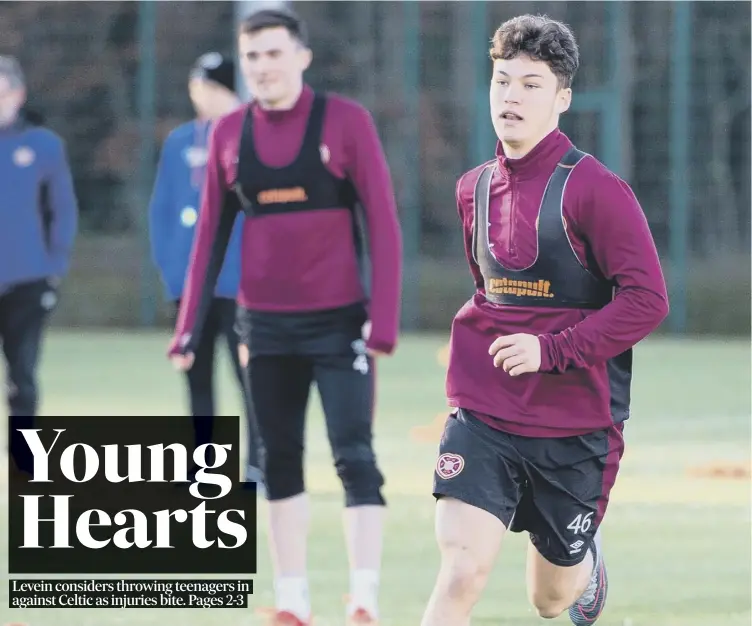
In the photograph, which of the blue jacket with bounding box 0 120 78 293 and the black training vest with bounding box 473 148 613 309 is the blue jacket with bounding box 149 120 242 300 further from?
the black training vest with bounding box 473 148 613 309

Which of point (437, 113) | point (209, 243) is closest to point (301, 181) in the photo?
point (209, 243)

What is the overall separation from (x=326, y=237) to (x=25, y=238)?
349 centimetres

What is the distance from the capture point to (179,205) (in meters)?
9.12

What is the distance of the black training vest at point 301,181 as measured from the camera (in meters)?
6.33

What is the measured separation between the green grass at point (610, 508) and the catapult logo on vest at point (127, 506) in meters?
0.18

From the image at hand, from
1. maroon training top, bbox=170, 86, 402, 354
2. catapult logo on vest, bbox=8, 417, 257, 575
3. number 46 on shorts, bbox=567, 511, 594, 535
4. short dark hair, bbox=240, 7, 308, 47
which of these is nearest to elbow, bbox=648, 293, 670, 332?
number 46 on shorts, bbox=567, 511, 594, 535

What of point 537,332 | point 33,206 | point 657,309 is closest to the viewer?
point 657,309

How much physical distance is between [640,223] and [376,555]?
1.74 m

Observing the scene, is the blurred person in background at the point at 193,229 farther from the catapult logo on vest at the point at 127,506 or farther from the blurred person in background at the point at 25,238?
the blurred person in background at the point at 25,238

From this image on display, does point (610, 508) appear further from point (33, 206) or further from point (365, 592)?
point (33, 206)

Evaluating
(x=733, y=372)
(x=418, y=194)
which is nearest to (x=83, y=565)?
(x=733, y=372)

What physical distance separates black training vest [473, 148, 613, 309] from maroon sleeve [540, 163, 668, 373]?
0.28ft

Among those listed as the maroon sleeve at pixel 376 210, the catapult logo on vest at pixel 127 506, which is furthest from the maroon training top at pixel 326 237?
the catapult logo on vest at pixel 127 506

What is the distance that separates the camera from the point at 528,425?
5047mm
